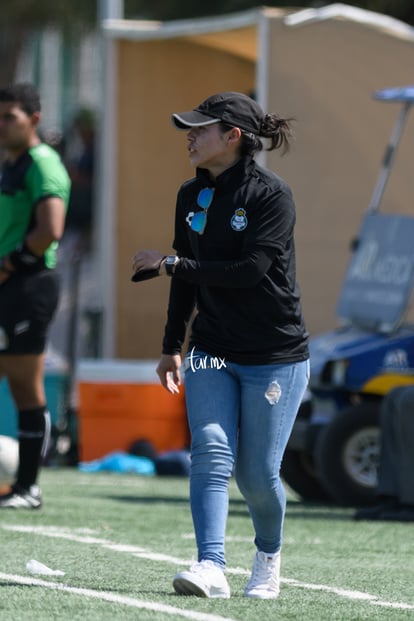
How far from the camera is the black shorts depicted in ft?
30.0

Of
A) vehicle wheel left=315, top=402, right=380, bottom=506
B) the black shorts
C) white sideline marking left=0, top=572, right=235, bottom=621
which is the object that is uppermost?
the black shorts

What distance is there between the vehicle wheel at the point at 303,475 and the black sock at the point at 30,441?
2.41 m

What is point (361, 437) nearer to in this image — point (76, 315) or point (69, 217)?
point (76, 315)

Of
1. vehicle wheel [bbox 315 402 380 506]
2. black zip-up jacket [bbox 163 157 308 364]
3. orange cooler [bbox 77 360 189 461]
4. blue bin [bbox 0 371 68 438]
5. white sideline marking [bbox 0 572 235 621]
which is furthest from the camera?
orange cooler [bbox 77 360 189 461]

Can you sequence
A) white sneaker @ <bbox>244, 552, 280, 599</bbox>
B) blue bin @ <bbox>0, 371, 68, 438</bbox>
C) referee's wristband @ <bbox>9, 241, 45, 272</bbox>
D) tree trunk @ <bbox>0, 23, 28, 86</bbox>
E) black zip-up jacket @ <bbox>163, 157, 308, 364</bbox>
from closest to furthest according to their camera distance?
black zip-up jacket @ <bbox>163, 157, 308, 364</bbox> < white sneaker @ <bbox>244, 552, 280, 599</bbox> < referee's wristband @ <bbox>9, 241, 45, 272</bbox> < blue bin @ <bbox>0, 371, 68, 438</bbox> < tree trunk @ <bbox>0, 23, 28, 86</bbox>

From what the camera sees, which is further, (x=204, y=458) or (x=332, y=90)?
(x=332, y=90)

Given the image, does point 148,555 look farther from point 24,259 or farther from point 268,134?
point 268,134

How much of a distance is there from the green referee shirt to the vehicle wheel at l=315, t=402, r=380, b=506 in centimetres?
232

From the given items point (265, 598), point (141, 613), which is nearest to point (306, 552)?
point (265, 598)

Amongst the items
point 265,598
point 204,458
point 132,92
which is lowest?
point 265,598

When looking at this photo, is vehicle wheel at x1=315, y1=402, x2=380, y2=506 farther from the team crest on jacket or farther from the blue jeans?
the team crest on jacket

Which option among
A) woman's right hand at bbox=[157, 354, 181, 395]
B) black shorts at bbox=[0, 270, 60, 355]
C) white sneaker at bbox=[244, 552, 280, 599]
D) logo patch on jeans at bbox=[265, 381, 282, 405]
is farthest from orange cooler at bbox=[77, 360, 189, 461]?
logo patch on jeans at bbox=[265, 381, 282, 405]

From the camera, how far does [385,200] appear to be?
13.8 meters

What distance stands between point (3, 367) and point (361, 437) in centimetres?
255
